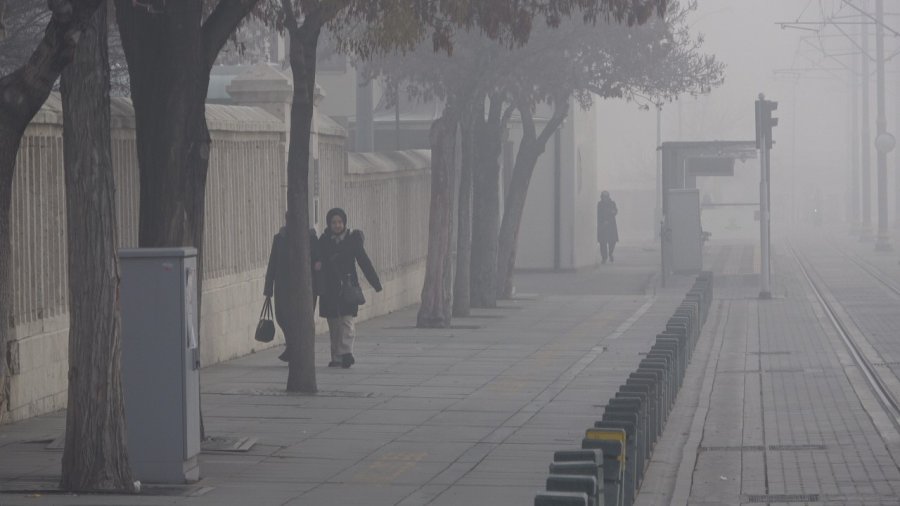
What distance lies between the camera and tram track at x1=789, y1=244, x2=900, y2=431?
48.0 ft

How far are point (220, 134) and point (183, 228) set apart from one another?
6742 millimetres

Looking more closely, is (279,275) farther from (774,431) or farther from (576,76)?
(576,76)

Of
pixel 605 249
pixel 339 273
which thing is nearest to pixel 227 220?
pixel 339 273

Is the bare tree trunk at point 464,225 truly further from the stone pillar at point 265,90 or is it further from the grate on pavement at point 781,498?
the grate on pavement at point 781,498

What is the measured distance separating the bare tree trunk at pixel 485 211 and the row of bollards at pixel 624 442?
29.8 ft

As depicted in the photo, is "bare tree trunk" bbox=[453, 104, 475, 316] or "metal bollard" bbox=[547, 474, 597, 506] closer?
"metal bollard" bbox=[547, 474, 597, 506]

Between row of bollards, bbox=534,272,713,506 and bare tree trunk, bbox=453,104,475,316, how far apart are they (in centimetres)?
755

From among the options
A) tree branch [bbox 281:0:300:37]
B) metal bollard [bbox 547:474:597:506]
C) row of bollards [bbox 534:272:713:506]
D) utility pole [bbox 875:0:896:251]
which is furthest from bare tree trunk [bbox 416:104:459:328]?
utility pole [bbox 875:0:896:251]

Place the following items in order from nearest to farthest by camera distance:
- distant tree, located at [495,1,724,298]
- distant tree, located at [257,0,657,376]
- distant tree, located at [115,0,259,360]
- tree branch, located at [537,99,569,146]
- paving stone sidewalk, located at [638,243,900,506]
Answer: paving stone sidewalk, located at [638,243,900,506] < distant tree, located at [115,0,259,360] < distant tree, located at [257,0,657,376] < distant tree, located at [495,1,724,298] < tree branch, located at [537,99,569,146]

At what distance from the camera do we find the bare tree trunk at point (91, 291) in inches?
365

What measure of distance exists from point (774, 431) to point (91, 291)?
5.80m

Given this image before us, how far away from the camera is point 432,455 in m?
11.2

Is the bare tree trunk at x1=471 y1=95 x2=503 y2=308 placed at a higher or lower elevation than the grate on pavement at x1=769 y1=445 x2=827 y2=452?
higher

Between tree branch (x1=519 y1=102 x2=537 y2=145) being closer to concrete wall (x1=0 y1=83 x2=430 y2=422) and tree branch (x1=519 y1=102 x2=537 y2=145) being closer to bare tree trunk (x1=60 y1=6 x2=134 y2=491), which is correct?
concrete wall (x1=0 y1=83 x2=430 y2=422)
